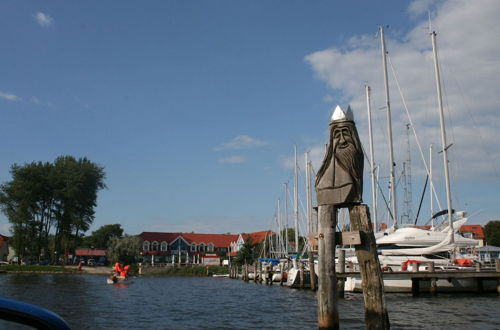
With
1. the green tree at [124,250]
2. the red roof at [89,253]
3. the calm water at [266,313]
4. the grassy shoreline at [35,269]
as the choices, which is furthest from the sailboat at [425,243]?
the red roof at [89,253]

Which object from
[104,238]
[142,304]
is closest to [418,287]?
[142,304]

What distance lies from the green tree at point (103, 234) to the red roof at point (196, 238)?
24929 mm

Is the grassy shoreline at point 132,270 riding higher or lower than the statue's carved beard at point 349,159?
lower

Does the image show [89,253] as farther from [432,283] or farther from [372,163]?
[432,283]

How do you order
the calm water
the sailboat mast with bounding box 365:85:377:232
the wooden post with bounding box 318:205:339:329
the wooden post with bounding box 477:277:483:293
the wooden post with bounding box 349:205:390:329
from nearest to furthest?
the wooden post with bounding box 349:205:390:329 → the wooden post with bounding box 318:205:339:329 → the calm water → the wooden post with bounding box 477:277:483:293 → the sailboat mast with bounding box 365:85:377:232

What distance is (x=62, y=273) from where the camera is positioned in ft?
248

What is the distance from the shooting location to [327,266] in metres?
10.9

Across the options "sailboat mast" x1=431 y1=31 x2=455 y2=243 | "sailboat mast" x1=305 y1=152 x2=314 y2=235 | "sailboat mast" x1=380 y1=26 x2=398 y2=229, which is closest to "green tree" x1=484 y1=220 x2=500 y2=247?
"sailboat mast" x1=305 y1=152 x2=314 y2=235

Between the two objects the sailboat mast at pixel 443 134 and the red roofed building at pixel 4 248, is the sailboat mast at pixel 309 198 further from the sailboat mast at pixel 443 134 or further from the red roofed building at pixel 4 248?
the red roofed building at pixel 4 248

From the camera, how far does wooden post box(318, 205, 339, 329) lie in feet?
35.6

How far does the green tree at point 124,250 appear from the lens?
89.4 meters

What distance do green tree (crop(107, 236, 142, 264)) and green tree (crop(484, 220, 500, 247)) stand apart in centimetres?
7349

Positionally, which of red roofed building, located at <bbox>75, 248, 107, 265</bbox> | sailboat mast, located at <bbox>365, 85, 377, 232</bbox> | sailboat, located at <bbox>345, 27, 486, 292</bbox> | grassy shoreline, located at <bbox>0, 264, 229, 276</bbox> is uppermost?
sailboat mast, located at <bbox>365, 85, 377, 232</bbox>

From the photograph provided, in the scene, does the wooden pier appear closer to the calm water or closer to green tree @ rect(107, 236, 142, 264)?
the calm water
